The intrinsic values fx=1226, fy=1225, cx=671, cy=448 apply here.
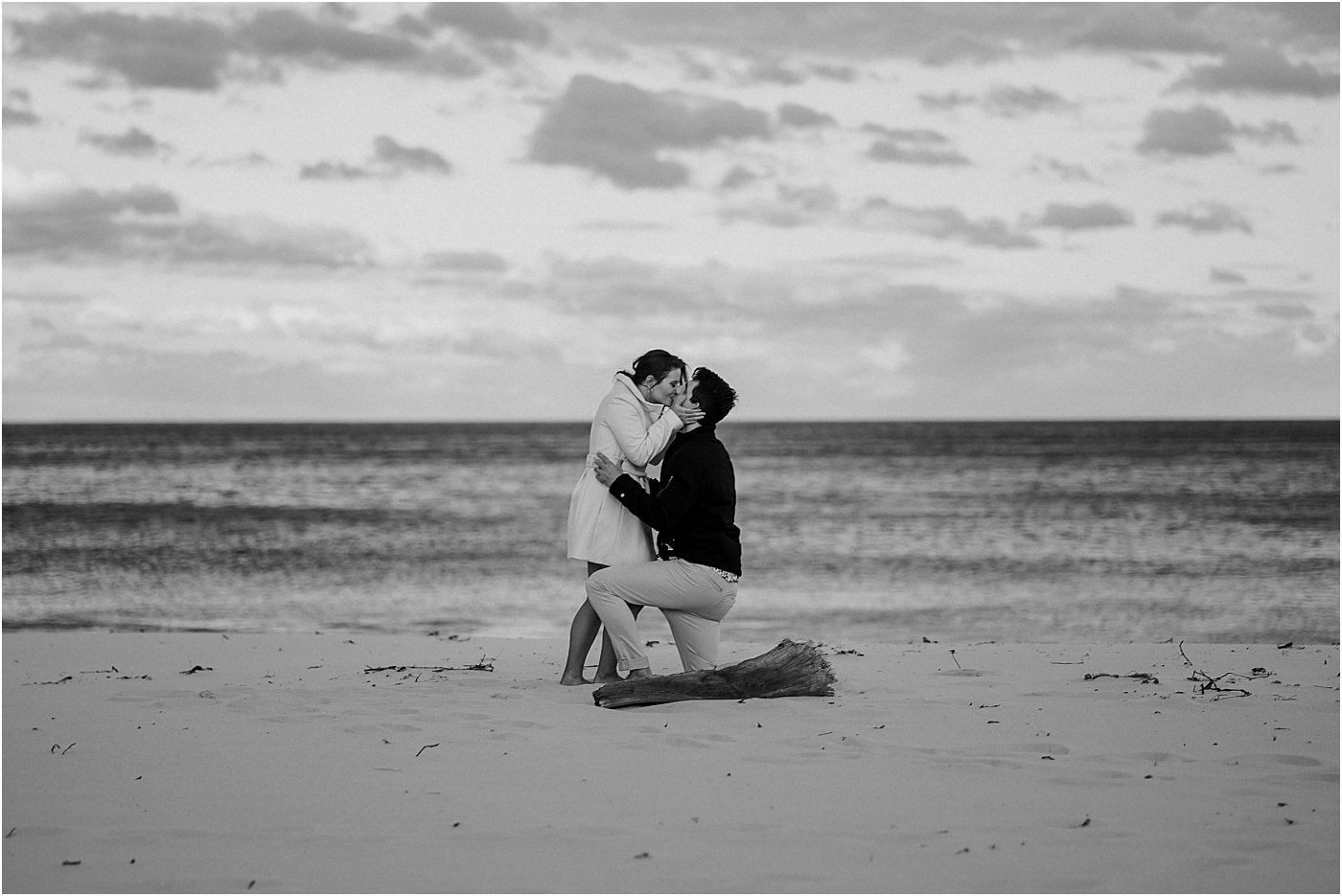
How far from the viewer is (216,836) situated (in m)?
4.19

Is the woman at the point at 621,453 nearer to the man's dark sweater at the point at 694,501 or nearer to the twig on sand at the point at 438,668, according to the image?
the man's dark sweater at the point at 694,501

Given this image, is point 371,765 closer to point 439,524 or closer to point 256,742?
point 256,742

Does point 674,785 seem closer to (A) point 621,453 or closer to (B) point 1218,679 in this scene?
(A) point 621,453

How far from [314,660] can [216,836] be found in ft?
13.2

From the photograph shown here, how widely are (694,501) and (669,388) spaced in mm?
661

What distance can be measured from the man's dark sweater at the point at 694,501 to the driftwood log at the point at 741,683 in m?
0.55

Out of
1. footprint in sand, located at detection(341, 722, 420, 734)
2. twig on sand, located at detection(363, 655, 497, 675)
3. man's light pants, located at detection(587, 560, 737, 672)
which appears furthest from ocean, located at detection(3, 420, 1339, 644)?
footprint in sand, located at detection(341, 722, 420, 734)

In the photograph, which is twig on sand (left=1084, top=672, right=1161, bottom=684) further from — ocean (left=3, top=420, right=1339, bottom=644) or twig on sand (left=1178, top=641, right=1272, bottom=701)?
ocean (left=3, top=420, right=1339, bottom=644)

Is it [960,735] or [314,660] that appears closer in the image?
[960,735]

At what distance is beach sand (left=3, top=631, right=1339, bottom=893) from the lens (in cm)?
390

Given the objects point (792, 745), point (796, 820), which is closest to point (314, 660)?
point (792, 745)

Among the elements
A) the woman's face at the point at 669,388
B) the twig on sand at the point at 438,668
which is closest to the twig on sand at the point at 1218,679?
the woman's face at the point at 669,388

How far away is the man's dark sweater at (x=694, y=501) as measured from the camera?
21.0 feet

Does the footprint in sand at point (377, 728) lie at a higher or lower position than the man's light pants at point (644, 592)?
lower
